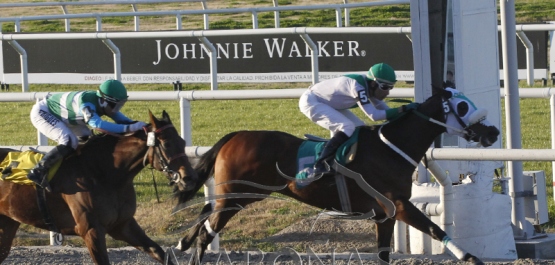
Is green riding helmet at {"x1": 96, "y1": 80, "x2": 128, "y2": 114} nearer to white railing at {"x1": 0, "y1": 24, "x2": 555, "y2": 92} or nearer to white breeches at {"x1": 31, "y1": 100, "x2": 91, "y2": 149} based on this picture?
white breeches at {"x1": 31, "y1": 100, "x2": 91, "y2": 149}

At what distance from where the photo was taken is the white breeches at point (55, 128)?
19.0 feet

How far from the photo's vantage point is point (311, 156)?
243 inches

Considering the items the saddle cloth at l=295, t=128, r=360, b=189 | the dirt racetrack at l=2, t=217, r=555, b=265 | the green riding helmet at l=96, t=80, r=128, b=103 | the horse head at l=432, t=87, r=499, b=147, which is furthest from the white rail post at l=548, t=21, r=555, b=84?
the green riding helmet at l=96, t=80, r=128, b=103

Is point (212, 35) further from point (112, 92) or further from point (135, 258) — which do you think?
point (112, 92)

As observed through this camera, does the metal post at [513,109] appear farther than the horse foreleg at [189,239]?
Yes

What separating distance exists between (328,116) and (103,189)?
4.78 feet

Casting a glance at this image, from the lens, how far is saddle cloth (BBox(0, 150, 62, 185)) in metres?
5.71

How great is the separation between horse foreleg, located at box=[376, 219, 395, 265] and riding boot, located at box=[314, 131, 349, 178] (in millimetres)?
441

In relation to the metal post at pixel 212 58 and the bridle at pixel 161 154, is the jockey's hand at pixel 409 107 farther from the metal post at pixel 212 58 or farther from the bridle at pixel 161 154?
the metal post at pixel 212 58

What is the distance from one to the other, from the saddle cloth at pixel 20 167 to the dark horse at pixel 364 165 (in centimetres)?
86

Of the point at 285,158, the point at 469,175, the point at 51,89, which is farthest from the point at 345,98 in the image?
the point at 51,89

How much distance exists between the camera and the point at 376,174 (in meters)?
5.99

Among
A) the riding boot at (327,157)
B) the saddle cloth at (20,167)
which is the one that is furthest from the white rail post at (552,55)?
the saddle cloth at (20,167)

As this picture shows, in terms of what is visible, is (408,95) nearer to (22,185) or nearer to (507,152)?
(507,152)
